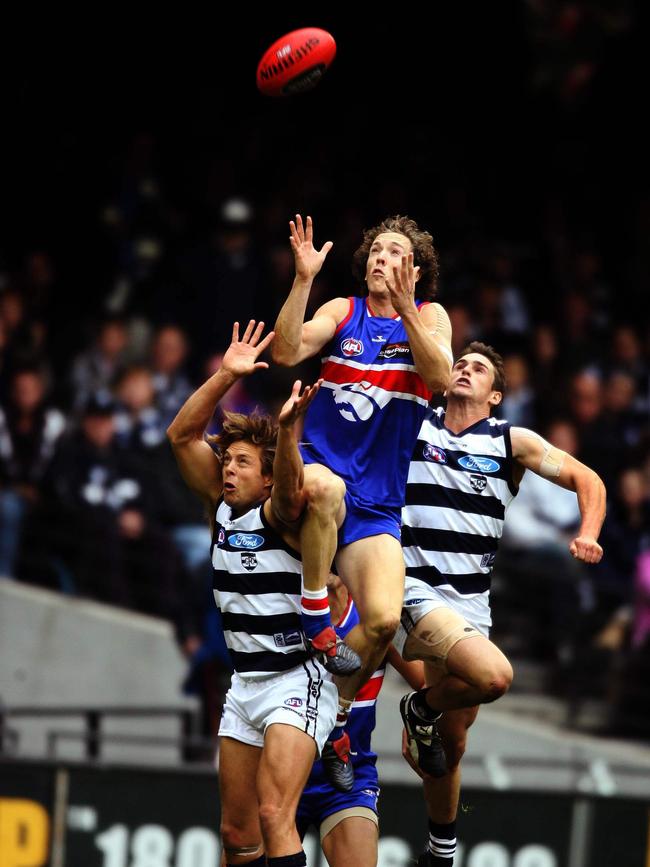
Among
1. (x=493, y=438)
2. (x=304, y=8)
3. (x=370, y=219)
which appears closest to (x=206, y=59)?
(x=304, y=8)

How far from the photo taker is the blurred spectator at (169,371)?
49.6 feet

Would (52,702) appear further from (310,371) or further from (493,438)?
(493,438)

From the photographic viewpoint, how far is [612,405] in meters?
15.8

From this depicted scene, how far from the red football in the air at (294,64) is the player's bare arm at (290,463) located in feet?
4.87

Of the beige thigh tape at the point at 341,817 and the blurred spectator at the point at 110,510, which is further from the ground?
the blurred spectator at the point at 110,510

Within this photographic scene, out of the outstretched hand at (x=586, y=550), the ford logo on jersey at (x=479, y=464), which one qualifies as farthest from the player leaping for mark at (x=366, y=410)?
the outstretched hand at (x=586, y=550)

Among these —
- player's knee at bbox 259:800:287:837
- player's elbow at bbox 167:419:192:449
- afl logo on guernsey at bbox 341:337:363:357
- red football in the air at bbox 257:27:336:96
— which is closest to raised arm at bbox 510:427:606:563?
afl logo on guernsey at bbox 341:337:363:357

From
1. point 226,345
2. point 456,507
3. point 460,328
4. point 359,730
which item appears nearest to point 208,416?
point 456,507

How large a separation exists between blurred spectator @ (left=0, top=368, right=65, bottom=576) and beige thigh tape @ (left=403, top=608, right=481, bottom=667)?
626cm

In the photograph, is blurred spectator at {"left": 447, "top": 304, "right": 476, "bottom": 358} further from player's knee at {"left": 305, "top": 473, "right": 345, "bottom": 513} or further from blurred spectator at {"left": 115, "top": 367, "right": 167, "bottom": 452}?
player's knee at {"left": 305, "top": 473, "right": 345, "bottom": 513}

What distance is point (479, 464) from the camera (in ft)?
30.5

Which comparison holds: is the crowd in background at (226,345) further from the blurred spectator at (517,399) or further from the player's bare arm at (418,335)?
the player's bare arm at (418,335)

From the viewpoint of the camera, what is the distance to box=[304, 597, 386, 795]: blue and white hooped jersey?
9320 millimetres

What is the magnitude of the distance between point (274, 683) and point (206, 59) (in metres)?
11.7
